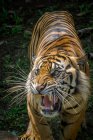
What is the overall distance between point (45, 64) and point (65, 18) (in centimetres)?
147

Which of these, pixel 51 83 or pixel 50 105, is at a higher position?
pixel 51 83

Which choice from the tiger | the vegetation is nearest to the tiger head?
the tiger

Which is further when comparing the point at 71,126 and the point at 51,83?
the point at 71,126

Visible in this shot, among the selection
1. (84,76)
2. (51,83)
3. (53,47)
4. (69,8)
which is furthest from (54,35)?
(69,8)

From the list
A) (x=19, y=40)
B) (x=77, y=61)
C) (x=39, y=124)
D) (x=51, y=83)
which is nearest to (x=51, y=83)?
(x=51, y=83)

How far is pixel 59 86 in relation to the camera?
3473 mm

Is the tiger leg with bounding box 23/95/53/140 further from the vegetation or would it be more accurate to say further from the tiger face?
the vegetation

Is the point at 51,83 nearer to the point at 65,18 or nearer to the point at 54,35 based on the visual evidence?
the point at 54,35

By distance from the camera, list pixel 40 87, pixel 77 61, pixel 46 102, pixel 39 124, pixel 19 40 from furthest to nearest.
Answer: pixel 19 40
pixel 39 124
pixel 77 61
pixel 46 102
pixel 40 87

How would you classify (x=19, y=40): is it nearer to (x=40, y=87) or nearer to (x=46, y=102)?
(x=46, y=102)

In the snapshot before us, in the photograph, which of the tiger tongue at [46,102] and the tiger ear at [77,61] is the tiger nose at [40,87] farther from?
the tiger ear at [77,61]

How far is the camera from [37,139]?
4289mm

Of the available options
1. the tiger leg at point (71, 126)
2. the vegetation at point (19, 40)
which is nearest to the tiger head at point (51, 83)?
the tiger leg at point (71, 126)

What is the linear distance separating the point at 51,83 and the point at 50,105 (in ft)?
0.78
